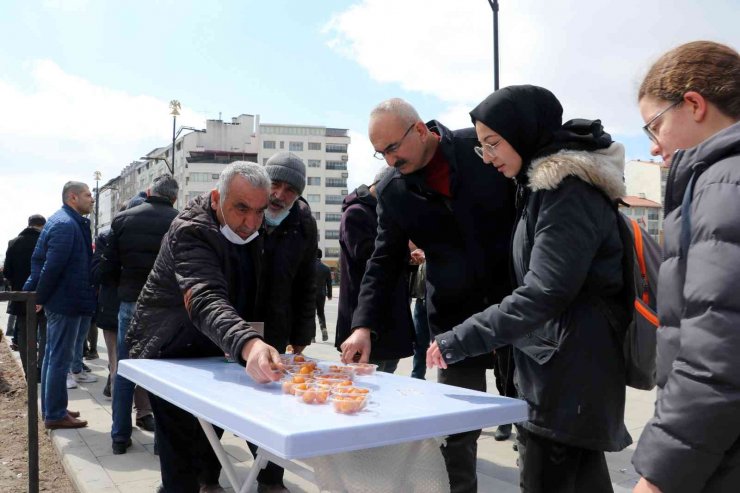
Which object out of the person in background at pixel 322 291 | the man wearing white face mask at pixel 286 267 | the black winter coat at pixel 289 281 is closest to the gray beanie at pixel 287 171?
the man wearing white face mask at pixel 286 267

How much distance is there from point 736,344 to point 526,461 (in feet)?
3.31

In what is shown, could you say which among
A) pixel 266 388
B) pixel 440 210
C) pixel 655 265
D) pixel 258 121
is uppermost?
pixel 258 121

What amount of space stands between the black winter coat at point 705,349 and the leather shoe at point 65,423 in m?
4.79

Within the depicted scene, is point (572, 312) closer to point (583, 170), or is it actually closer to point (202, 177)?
point (583, 170)

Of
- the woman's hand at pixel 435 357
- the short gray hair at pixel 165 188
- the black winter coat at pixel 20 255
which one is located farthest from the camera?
the black winter coat at pixel 20 255

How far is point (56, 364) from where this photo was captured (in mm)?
4898

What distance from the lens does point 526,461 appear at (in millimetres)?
2043

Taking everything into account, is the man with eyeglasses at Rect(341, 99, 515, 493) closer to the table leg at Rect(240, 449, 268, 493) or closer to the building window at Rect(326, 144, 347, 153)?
the table leg at Rect(240, 449, 268, 493)

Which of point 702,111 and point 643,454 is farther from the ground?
point 702,111

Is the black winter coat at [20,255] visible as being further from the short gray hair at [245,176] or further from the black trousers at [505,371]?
the black trousers at [505,371]

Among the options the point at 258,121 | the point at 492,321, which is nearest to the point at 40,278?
the point at 492,321

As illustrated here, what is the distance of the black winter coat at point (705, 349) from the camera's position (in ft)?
3.95

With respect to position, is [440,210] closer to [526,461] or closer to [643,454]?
[526,461]

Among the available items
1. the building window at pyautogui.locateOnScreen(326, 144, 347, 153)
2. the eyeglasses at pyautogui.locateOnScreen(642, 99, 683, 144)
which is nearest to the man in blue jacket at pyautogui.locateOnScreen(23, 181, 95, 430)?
the eyeglasses at pyautogui.locateOnScreen(642, 99, 683, 144)
